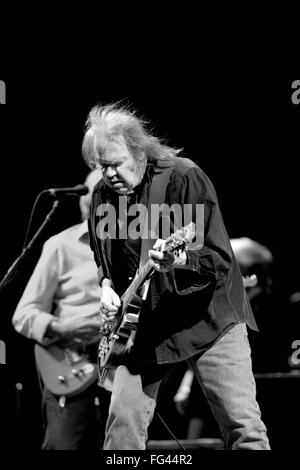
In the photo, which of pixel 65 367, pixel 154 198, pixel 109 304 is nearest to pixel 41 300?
pixel 65 367

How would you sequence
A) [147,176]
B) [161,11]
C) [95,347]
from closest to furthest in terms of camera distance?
[147,176], [95,347], [161,11]

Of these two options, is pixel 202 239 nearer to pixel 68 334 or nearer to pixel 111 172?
pixel 111 172

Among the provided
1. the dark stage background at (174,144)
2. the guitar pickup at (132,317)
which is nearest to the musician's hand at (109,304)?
the guitar pickup at (132,317)

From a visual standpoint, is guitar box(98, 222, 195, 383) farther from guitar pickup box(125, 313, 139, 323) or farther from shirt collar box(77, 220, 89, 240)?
shirt collar box(77, 220, 89, 240)

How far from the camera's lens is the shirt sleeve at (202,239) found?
2633 mm

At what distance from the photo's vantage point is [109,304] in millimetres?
2969

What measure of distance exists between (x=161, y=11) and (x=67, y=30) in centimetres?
79

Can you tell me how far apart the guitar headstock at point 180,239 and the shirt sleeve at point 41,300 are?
1.77 m

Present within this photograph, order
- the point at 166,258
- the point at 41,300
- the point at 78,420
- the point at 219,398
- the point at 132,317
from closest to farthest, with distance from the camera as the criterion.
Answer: the point at 166,258 < the point at 219,398 < the point at 132,317 < the point at 78,420 < the point at 41,300

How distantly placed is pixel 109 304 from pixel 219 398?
0.65 meters

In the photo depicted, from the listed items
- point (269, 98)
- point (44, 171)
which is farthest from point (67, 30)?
point (269, 98)

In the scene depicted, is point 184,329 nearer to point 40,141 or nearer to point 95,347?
point 95,347

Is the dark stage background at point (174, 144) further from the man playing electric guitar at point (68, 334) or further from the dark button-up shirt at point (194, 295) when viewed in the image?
the dark button-up shirt at point (194, 295)

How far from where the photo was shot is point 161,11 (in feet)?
16.7
